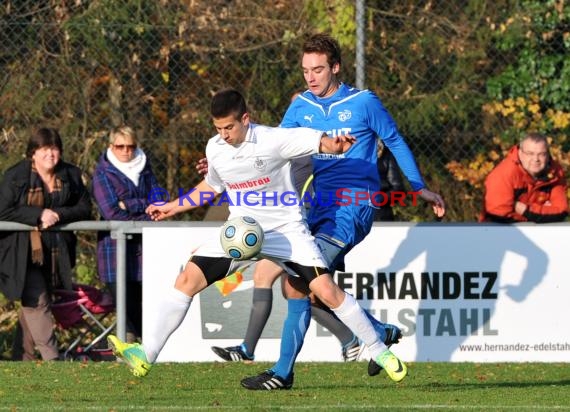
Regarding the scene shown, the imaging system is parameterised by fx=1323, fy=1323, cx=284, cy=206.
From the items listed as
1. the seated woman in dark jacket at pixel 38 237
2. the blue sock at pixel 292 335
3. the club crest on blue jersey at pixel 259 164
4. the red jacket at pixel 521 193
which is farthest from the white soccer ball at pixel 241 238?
the red jacket at pixel 521 193

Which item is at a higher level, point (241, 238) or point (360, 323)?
point (241, 238)

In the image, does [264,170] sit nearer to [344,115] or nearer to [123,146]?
[344,115]

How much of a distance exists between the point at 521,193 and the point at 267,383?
3.78 metres

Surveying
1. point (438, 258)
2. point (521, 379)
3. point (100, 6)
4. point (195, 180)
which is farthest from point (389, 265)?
point (100, 6)

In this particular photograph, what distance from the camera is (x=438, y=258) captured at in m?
10.6

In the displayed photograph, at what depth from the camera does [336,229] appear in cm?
829

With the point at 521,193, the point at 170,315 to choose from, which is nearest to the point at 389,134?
the point at 170,315

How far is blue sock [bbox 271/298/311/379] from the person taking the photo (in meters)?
8.06

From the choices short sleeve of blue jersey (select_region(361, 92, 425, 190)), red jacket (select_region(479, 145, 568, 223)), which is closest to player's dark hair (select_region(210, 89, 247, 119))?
short sleeve of blue jersey (select_region(361, 92, 425, 190))

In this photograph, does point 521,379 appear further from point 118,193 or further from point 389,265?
point 118,193

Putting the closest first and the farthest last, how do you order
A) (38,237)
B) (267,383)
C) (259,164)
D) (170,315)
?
(259,164) < (170,315) < (267,383) < (38,237)

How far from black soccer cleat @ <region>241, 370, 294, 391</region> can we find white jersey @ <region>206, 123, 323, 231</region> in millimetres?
973

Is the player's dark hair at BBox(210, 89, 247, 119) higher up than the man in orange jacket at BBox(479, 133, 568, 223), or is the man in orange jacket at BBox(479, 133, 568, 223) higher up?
the player's dark hair at BBox(210, 89, 247, 119)

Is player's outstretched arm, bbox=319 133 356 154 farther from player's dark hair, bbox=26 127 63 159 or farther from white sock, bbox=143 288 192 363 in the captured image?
player's dark hair, bbox=26 127 63 159
